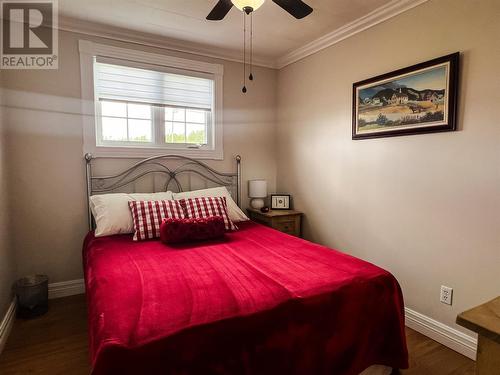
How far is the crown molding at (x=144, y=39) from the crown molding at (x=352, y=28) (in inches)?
16.8

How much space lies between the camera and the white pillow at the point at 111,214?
8.09ft

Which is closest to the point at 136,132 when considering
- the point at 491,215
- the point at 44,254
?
the point at 44,254

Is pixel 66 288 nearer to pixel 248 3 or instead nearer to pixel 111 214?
pixel 111 214

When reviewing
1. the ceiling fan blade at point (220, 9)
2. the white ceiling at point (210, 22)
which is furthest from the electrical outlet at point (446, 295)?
the ceiling fan blade at point (220, 9)

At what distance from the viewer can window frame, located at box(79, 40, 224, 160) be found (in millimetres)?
2766

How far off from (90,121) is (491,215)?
10.6 feet

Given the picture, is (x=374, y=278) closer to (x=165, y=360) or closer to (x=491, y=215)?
(x=491, y=215)

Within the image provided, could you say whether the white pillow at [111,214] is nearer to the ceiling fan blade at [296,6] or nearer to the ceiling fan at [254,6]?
the ceiling fan at [254,6]

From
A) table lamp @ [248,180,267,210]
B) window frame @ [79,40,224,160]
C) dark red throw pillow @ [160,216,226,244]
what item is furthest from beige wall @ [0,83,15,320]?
table lamp @ [248,180,267,210]

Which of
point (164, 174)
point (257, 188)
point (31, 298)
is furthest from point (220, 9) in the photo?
point (31, 298)

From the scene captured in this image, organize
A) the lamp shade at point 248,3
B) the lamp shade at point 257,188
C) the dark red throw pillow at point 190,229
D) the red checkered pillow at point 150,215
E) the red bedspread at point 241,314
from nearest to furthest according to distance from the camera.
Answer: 1. the red bedspread at point 241,314
2. the lamp shade at point 248,3
3. the dark red throw pillow at point 190,229
4. the red checkered pillow at point 150,215
5. the lamp shade at point 257,188

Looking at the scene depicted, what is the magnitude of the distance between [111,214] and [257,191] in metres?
1.56

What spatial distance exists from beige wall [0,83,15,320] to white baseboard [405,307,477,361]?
3.05 m

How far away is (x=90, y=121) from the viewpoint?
2.79 m
